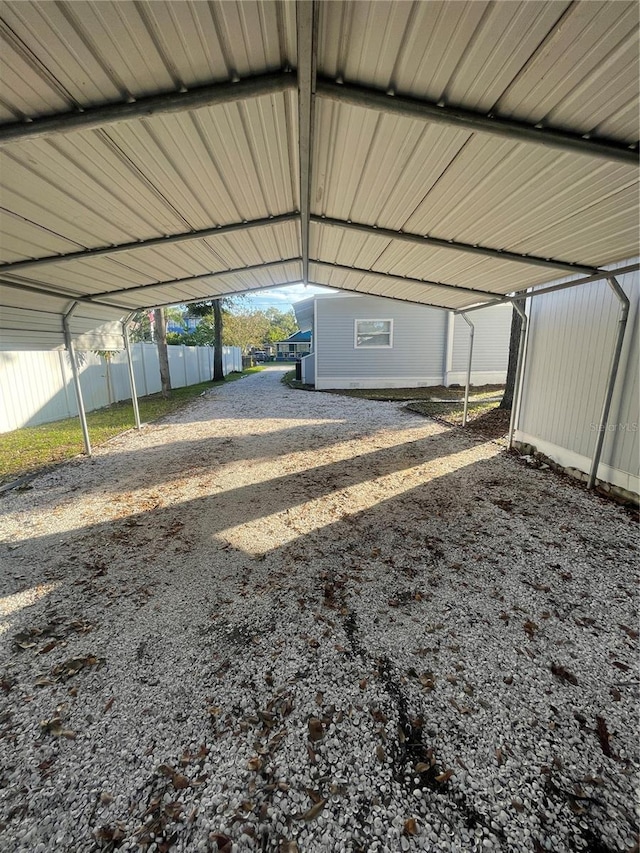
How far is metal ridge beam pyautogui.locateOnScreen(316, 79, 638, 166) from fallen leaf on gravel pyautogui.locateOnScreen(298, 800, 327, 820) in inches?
138

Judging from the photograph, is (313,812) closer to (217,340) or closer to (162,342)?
(162,342)

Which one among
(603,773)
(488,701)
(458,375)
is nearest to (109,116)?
(488,701)

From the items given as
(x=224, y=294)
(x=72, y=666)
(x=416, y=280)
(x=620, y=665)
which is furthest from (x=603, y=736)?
(x=224, y=294)

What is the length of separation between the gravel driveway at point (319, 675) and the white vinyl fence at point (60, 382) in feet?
16.9

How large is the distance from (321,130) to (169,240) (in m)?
2.44

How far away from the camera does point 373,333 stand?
14.0m

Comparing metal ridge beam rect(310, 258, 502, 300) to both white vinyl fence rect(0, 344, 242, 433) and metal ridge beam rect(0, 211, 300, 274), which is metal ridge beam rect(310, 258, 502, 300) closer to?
metal ridge beam rect(0, 211, 300, 274)

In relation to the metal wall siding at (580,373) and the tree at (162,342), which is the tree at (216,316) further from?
the metal wall siding at (580,373)

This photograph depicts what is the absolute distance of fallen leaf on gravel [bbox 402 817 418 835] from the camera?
133 cm

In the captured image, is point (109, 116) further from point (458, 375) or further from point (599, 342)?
point (458, 375)

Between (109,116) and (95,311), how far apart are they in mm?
5478

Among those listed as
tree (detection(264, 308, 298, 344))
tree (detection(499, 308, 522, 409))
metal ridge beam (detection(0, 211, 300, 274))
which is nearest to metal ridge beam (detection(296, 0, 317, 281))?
metal ridge beam (detection(0, 211, 300, 274))

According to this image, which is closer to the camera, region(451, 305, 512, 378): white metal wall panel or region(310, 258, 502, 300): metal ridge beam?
region(310, 258, 502, 300): metal ridge beam

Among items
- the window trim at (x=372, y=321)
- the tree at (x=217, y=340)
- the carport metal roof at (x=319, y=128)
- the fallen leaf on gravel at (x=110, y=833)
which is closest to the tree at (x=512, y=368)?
the window trim at (x=372, y=321)
